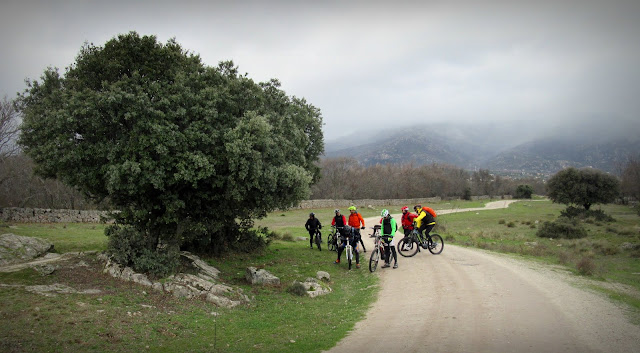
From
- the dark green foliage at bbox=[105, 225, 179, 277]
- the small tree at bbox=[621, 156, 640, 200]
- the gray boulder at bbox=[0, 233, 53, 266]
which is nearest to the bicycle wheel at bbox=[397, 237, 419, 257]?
the dark green foliage at bbox=[105, 225, 179, 277]

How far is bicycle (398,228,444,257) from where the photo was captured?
18.2m

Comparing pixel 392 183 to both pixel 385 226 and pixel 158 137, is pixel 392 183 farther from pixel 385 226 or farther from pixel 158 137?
pixel 158 137

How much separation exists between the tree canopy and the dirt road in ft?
19.8

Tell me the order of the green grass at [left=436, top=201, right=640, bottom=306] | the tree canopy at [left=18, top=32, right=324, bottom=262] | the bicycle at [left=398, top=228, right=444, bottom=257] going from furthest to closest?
1. the bicycle at [left=398, top=228, right=444, bottom=257]
2. the green grass at [left=436, top=201, right=640, bottom=306]
3. the tree canopy at [left=18, top=32, right=324, bottom=262]

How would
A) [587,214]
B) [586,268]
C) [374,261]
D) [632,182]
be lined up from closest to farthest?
[586,268] → [374,261] → [587,214] → [632,182]

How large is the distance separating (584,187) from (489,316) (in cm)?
5108

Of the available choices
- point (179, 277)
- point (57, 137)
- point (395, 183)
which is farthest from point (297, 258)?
point (395, 183)

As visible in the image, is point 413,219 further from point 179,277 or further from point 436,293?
point 179,277

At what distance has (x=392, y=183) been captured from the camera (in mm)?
114250

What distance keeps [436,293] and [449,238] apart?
1648 centimetres

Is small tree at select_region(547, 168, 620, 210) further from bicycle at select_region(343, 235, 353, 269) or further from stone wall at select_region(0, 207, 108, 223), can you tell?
stone wall at select_region(0, 207, 108, 223)

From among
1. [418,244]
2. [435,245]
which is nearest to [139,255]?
[418,244]

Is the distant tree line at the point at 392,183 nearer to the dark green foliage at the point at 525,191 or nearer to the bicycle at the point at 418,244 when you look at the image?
the dark green foliage at the point at 525,191

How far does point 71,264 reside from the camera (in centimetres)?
1264
